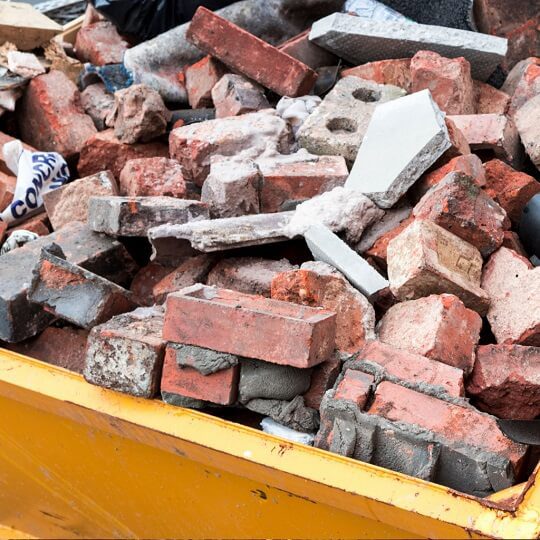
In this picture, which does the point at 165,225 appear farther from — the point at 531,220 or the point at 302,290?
the point at 531,220

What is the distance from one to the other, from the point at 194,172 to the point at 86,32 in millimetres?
1616

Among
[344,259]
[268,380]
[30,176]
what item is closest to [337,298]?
[344,259]

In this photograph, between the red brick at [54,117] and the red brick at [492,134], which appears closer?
the red brick at [492,134]

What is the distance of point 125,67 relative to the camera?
4137 mm

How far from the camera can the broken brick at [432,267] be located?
246 centimetres

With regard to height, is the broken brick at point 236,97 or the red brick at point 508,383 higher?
the broken brick at point 236,97

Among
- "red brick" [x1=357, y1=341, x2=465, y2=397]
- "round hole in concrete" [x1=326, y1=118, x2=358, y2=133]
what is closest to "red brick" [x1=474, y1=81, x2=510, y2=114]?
"round hole in concrete" [x1=326, y1=118, x2=358, y2=133]

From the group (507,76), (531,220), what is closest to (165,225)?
(531,220)

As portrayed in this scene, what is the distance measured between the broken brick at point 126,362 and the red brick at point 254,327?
81 millimetres

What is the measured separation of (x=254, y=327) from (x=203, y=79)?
2.15m

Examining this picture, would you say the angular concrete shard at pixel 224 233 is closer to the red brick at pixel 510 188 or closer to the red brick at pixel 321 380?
the red brick at pixel 321 380

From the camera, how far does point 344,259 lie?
2.60 metres

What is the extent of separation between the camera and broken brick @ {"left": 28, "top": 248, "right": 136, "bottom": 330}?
2.56m

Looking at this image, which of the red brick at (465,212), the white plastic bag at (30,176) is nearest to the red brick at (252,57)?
the white plastic bag at (30,176)
